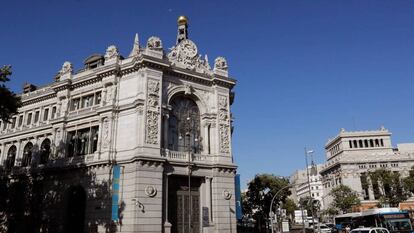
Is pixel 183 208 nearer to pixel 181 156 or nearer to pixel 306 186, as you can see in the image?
pixel 181 156

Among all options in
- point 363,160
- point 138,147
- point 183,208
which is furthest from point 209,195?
point 363,160

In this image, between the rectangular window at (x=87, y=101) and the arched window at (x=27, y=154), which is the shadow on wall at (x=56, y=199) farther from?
the rectangular window at (x=87, y=101)

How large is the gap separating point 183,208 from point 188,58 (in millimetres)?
14826

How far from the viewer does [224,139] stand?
34750mm

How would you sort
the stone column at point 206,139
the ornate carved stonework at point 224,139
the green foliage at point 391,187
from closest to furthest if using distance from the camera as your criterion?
1. the stone column at point 206,139
2. the ornate carved stonework at point 224,139
3. the green foliage at point 391,187

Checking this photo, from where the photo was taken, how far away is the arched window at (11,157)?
40938mm

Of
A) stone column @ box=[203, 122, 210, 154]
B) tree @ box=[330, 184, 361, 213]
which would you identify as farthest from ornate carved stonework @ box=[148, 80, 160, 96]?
tree @ box=[330, 184, 361, 213]

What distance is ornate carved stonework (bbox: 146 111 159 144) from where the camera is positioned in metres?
29.7

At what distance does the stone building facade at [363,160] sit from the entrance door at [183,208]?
154 ft

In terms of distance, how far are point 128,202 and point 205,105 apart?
12.4 metres

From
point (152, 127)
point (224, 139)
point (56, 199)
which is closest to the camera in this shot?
point (152, 127)

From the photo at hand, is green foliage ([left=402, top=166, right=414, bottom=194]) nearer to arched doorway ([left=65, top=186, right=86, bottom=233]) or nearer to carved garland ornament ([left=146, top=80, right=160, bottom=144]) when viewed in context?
carved garland ornament ([left=146, top=80, right=160, bottom=144])

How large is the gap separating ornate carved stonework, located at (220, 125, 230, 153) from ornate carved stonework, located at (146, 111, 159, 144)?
289 inches

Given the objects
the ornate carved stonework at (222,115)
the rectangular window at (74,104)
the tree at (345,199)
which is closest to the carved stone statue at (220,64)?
the ornate carved stonework at (222,115)
